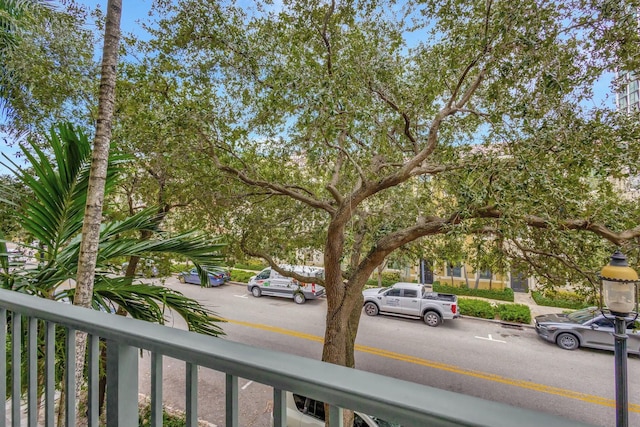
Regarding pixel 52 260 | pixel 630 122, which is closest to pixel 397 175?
pixel 630 122

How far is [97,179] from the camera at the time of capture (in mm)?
1892

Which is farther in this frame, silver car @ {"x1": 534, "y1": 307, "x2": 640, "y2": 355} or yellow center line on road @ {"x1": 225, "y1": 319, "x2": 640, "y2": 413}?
silver car @ {"x1": 534, "y1": 307, "x2": 640, "y2": 355}

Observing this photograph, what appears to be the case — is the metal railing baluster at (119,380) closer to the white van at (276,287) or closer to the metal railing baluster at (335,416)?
the metal railing baluster at (335,416)

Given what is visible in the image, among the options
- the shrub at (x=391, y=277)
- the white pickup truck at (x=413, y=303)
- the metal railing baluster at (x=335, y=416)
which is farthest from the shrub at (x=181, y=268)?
the shrub at (x=391, y=277)

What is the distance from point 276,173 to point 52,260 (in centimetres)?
416

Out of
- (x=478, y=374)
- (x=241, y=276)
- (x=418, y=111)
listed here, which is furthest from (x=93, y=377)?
(x=241, y=276)

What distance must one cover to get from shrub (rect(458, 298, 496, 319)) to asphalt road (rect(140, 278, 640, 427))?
386 mm

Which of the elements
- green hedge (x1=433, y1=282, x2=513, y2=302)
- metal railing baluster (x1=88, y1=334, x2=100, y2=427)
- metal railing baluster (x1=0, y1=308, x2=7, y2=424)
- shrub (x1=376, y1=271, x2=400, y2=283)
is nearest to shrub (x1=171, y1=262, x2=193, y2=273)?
metal railing baluster (x1=0, y1=308, x2=7, y2=424)

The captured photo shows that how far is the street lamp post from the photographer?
114 inches

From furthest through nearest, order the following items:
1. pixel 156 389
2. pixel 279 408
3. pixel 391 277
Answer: pixel 391 277, pixel 156 389, pixel 279 408

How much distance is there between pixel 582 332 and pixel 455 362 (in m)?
3.54

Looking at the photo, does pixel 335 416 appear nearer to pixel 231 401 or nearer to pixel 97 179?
pixel 231 401

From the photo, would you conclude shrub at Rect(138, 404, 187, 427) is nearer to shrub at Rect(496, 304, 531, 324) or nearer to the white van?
the white van

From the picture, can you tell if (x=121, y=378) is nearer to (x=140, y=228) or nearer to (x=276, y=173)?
(x=140, y=228)
